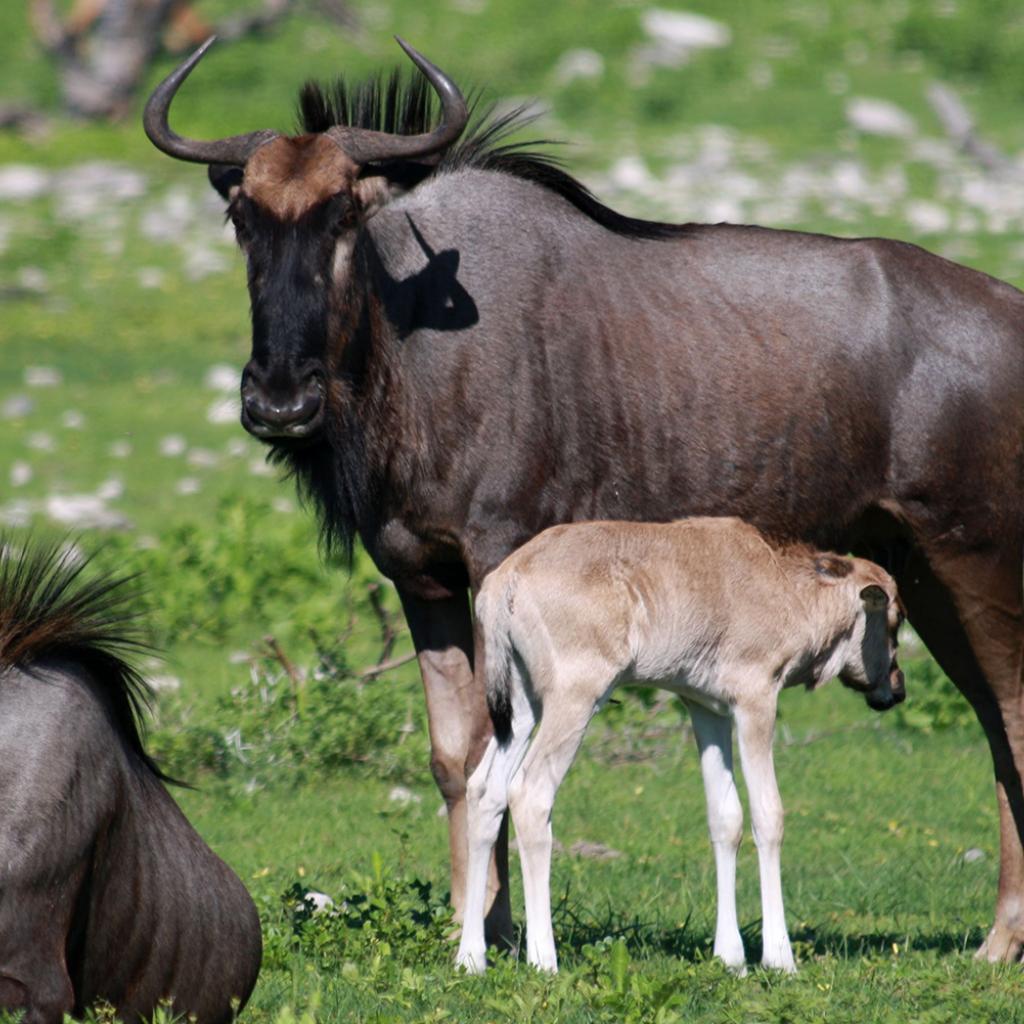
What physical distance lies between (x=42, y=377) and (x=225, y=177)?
12.0 meters

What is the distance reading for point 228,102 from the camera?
27484 mm

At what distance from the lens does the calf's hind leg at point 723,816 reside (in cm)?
673

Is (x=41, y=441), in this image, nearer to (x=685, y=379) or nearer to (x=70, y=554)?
(x=70, y=554)

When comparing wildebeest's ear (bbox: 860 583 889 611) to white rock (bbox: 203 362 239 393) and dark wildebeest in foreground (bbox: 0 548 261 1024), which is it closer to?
dark wildebeest in foreground (bbox: 0 548 261 1024)

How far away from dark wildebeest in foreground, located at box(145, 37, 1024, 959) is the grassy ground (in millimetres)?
999

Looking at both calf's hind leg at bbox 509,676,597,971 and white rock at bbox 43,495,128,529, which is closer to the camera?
calf's hind leg at bbox 509,676,597,971

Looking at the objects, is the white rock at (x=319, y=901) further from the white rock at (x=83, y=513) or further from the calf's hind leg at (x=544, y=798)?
the white rock at (x=83, y=513)

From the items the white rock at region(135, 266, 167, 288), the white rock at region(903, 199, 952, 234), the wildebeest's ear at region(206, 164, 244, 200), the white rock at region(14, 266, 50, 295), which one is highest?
the wildebeest's ear at region(206, 164, 244, 200)

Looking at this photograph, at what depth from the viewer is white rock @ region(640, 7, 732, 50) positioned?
29.9 meters

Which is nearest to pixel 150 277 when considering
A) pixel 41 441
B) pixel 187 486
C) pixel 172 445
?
pixel 41 441

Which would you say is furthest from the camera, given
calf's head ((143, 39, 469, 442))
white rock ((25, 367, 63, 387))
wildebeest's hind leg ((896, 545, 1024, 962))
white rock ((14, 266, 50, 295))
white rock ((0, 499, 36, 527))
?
white rock ((14, 266, 50, 295))

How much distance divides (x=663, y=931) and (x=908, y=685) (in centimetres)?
404

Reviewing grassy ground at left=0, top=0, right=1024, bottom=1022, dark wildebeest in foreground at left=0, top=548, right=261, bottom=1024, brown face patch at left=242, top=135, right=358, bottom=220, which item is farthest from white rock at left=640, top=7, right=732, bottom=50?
dark wildebeest in foreground at left=0, top=548, right=261, bottom=1024

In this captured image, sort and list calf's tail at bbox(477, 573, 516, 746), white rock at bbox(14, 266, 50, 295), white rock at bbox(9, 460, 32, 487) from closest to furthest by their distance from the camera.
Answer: calf's tail at bbox(477, 573, 516, 746) < white rock at bbox(9, 460, 32, 487) < white rock at bbox(14, 266, 50, 295)
